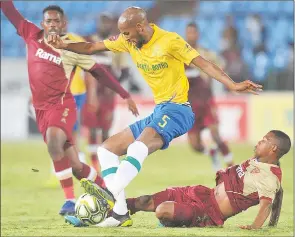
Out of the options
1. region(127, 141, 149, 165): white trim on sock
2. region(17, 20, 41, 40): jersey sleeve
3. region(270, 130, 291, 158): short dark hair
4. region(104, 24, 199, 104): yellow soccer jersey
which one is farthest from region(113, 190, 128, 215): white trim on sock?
region(17, 20, 41, 40): jersey sleeve

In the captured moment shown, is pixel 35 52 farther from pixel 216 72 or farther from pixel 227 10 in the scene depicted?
pixel 227 10

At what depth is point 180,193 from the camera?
7.73 m

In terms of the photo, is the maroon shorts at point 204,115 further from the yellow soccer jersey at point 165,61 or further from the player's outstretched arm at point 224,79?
the player's outstretched arm at point 224,79

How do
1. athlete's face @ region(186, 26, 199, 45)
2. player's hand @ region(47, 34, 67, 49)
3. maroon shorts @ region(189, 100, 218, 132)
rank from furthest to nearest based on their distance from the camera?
maroon shorts @ region(189, 100, 218, 132), athlete's face @ region(186, 26, 199, 45), player's hand @ region(47, 34, 67, 49)

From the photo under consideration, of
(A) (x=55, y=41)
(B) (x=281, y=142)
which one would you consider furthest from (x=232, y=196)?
(A) (x=55, y=41)

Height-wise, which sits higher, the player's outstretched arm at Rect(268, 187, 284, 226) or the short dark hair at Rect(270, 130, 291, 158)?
the short dark hair at Rect(270, 130, 291, 158)

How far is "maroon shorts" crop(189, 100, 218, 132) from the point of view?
13562 millimetres

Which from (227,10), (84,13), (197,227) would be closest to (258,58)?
(227,10)

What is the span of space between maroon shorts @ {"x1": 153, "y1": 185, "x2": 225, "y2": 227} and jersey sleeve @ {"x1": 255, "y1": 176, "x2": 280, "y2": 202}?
48 cm

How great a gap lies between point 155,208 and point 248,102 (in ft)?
39.4

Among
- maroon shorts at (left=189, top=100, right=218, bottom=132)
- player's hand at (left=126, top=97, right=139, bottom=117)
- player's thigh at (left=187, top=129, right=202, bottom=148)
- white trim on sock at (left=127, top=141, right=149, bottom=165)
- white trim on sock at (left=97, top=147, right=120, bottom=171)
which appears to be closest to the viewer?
white trim on sock at (left=127, top=141, right=149, bottom=165)

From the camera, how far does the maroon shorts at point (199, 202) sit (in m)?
7.54

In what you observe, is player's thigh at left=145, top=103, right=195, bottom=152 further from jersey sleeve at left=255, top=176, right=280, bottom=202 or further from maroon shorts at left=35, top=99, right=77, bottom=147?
maroon shorts at left=35, top=99, right=77, bottom=147

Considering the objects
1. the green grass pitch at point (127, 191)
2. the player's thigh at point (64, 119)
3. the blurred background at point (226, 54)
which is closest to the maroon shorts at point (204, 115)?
the green grass pitch at point (127, 191)
